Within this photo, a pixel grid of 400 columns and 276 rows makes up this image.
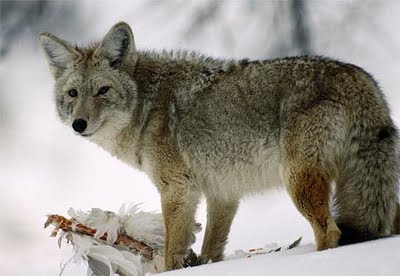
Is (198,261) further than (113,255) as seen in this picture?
Yes

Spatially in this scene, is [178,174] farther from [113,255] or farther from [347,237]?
[347,237]

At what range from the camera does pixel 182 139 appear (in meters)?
6.15

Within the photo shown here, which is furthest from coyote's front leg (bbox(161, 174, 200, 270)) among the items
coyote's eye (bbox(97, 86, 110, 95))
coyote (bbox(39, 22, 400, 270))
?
coyote's eye (bbox(97, 86, 110, 95))

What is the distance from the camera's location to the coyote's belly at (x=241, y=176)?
225 inches

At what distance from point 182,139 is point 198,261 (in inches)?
42.8

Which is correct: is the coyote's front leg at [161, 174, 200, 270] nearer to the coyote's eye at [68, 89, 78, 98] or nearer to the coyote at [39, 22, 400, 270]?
the coyote at [39, 22, 400, 270]

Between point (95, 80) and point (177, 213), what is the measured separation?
1508mm

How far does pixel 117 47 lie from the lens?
21.9 feet

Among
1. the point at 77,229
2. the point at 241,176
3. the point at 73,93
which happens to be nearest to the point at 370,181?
the point at 241,176

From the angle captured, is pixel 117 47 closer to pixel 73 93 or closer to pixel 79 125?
pixel 73 93

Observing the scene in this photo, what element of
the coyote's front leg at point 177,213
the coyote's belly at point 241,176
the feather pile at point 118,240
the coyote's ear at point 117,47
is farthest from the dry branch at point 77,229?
the coyote's ear at point 117,47

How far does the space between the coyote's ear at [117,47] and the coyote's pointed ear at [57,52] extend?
0.30 meters

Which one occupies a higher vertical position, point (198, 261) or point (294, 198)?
point (294, 198)

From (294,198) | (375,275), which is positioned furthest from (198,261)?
(375,275)
